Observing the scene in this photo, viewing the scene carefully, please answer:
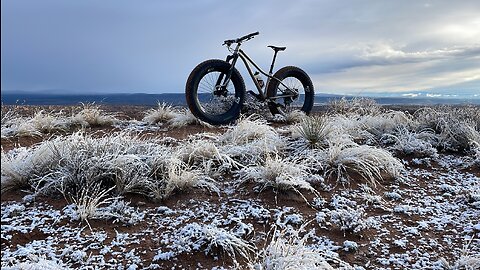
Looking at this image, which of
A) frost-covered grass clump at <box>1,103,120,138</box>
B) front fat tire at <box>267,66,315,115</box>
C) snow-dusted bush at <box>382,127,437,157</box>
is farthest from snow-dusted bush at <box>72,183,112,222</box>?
front fat tire at <box>267,66,315,115</box>

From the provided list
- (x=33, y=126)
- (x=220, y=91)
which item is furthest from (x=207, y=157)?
(x=33, y=126)

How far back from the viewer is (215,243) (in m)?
2.87

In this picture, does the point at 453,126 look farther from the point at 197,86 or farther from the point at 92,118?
the point at 92,118

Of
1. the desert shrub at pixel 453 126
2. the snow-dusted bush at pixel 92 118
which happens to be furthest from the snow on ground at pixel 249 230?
the snow-dusted bush at pixel 92 118

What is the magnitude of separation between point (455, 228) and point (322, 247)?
1355 mm

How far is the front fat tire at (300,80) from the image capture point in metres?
8.74

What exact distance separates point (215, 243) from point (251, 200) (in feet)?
2.97

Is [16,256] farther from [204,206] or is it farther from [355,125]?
[355,125]

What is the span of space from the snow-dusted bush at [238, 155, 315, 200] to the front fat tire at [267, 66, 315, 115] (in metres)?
4.79

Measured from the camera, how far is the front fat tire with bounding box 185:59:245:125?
7.11m

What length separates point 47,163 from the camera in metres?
4.08

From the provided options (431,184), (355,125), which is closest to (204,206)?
(431,184)

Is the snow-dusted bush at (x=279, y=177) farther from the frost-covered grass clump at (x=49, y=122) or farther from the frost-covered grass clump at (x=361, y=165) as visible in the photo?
the frost-covered grass clump at (x=49, y=122)

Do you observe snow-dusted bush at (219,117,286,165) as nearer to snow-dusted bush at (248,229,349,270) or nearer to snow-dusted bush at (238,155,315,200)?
snow-dusted bush at (238,155,315,200)
